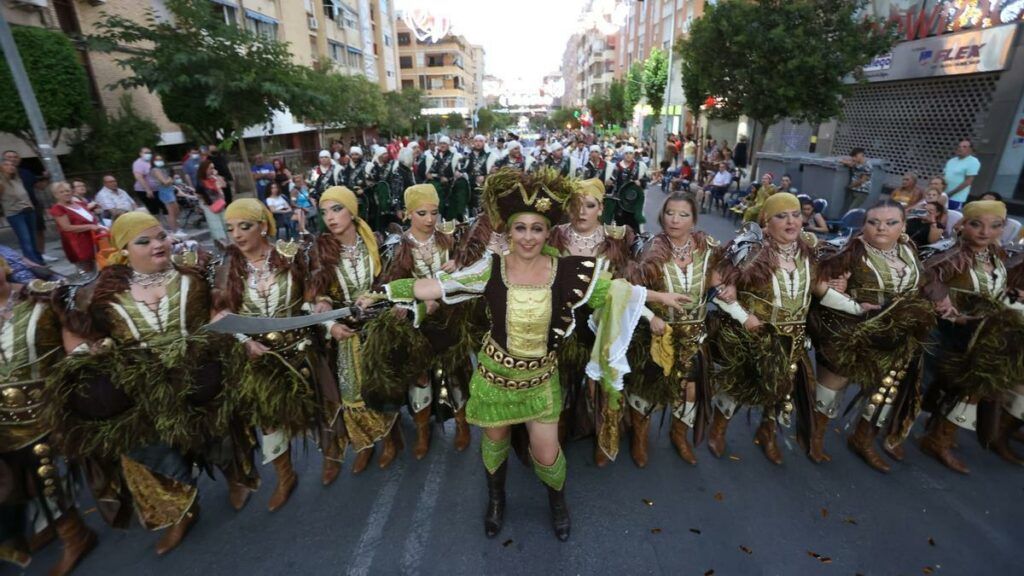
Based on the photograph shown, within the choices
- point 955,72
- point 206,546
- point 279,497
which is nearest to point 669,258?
point 279,497

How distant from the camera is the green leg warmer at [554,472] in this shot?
3.05 meters

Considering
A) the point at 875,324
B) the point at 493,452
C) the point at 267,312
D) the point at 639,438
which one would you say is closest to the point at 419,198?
the point at 267,312

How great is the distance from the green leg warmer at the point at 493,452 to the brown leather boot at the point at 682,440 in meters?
1.61

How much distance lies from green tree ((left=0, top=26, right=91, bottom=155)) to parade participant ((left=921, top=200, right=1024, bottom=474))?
15.5 metres

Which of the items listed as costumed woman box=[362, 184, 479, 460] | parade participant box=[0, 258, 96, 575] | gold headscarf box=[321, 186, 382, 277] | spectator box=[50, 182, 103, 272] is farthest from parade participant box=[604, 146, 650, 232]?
spectator box=[50, 182, 103, 272]

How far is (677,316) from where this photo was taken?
3.50 metres

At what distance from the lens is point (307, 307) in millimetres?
3361

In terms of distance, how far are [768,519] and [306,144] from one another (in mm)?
34753

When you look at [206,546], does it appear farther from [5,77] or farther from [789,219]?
[5,77]

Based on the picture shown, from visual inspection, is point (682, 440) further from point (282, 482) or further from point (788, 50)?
point (788, 50)

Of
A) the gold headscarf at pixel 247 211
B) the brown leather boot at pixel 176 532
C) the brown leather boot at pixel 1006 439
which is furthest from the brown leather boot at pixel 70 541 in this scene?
the brown leather boot at pixel 1006 439

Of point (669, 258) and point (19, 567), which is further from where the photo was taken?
point (669, 258)

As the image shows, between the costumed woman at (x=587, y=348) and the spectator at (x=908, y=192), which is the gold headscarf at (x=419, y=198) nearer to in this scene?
the costumed woman at (x=587, y=348)

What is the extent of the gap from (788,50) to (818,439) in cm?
1187
